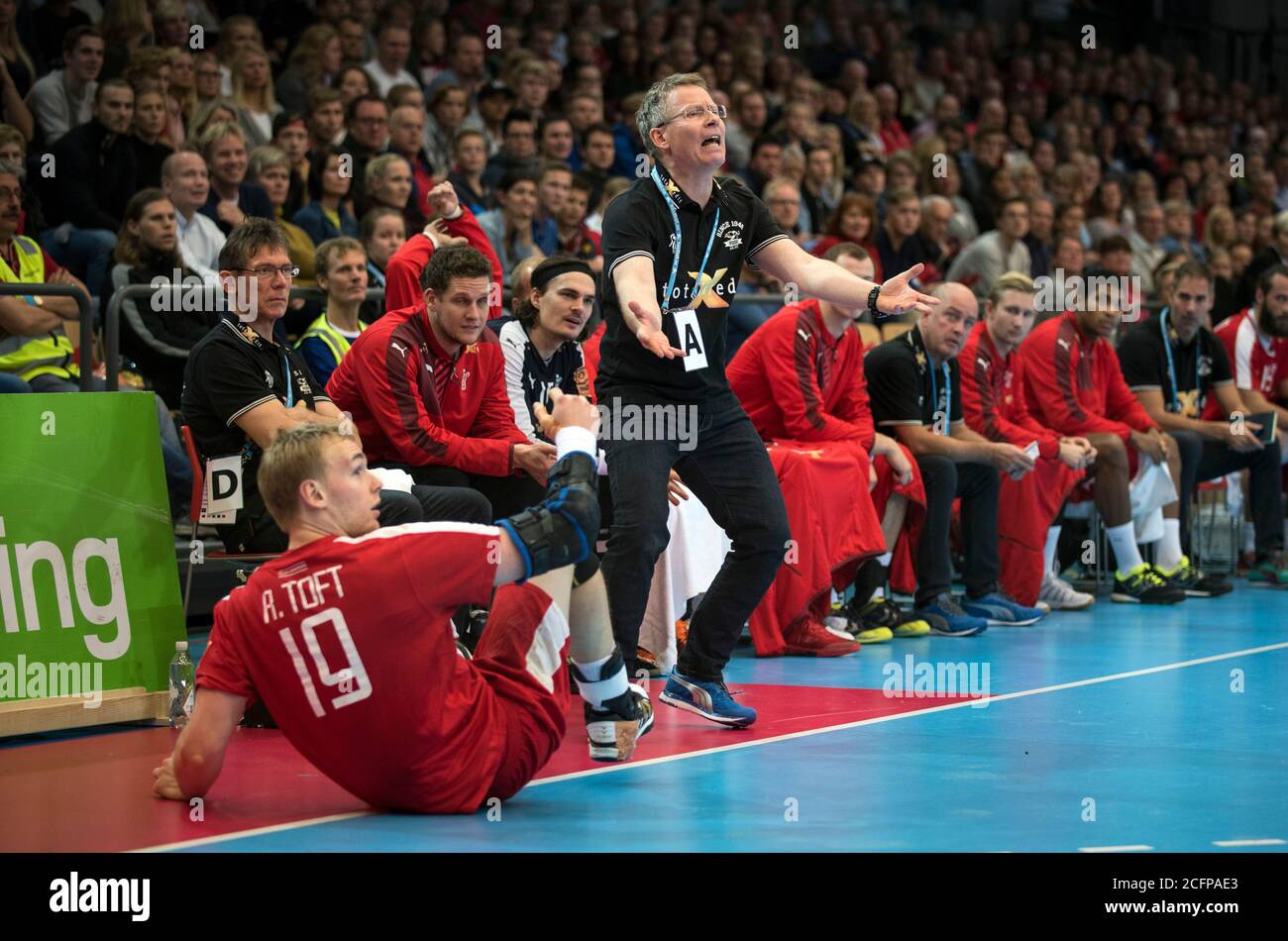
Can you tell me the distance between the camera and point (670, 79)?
5.16m

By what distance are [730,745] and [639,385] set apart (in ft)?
3.79

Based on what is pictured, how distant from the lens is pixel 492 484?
21.8 feet

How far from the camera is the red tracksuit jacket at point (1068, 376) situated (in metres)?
9.53

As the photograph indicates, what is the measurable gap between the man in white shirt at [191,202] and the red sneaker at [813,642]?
10.9 ft

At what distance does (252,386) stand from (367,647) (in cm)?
207

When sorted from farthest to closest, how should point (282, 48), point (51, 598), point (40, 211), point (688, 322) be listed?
point (282, 48)
point (40, 211)
point (51, 598)
point (688, 322)

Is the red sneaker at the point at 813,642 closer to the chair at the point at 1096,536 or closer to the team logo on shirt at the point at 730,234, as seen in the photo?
the team logo on shirt at the point at 730,234

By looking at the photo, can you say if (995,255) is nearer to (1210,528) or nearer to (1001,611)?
(1210,528)

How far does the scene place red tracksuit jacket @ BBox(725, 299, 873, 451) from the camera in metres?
7.84

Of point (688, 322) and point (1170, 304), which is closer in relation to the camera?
point (688, 322)

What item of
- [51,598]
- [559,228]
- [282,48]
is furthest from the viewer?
[282,48]

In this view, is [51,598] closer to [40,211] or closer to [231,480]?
[231,480]

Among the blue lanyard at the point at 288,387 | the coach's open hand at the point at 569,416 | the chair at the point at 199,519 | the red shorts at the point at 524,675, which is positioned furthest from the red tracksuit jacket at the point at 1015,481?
the red shorts at the point at 524,675
